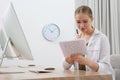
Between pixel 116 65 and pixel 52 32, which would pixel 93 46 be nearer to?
pixel 116 65

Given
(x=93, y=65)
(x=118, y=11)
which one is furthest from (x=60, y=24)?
(x=93, y=65)

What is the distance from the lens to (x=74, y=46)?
1.45 meters

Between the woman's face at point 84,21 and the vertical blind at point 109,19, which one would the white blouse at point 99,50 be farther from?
the vertical blind at point 109,19

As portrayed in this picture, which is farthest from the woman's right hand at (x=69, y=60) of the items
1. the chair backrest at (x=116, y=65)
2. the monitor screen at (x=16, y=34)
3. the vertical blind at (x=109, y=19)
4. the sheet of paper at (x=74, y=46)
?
the vertical blind at (x=109, y=19)

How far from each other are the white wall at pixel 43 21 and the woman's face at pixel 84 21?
2.26 m

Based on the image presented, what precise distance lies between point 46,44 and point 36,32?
0.91 feet

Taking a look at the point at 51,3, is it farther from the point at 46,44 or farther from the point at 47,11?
the point at 46,44

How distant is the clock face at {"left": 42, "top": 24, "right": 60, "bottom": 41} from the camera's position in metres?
4.21

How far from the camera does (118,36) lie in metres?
3.56

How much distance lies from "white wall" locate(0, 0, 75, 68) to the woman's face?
226 cm

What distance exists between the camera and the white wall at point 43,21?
4.09m

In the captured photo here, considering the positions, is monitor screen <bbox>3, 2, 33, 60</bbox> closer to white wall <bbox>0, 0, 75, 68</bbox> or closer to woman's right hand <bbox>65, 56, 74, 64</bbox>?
woman's right hand <bbox>65, 56, 74, 64</bbox>

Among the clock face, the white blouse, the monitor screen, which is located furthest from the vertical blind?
the monitor screen

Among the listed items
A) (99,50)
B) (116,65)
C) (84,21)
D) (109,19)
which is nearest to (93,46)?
(99,50)
